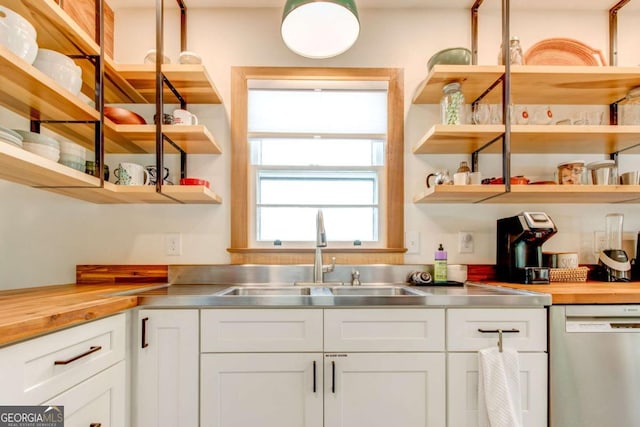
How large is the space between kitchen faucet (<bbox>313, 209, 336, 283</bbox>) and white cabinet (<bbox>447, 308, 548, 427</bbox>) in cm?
72

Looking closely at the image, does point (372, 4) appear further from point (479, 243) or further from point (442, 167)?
point (479, 243)

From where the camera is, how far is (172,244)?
1.99 metres

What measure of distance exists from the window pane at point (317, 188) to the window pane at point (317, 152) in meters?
0.08

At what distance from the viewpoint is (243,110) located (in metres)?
2.04

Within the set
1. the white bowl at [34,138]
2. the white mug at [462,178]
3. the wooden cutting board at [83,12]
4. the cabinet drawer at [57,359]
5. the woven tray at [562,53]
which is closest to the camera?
the cabinet drawer at [57,359]

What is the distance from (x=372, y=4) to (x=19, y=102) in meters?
1.86

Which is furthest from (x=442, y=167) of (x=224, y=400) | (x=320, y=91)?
(x=224, y=400)

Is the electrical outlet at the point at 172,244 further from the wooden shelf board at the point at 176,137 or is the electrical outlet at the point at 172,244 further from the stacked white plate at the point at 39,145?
the stacked white plate at the point at 39,145

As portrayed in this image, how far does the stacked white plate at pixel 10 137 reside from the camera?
107 cm

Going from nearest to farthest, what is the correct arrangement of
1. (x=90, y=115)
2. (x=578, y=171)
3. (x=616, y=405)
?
1. (x=616, y=405)
2. (x=90, y=115)
3. (x=578, y=171)

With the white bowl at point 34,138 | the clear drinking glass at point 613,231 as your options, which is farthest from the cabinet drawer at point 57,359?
the clear drinking glass at point 613,231

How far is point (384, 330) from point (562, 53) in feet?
6.72
